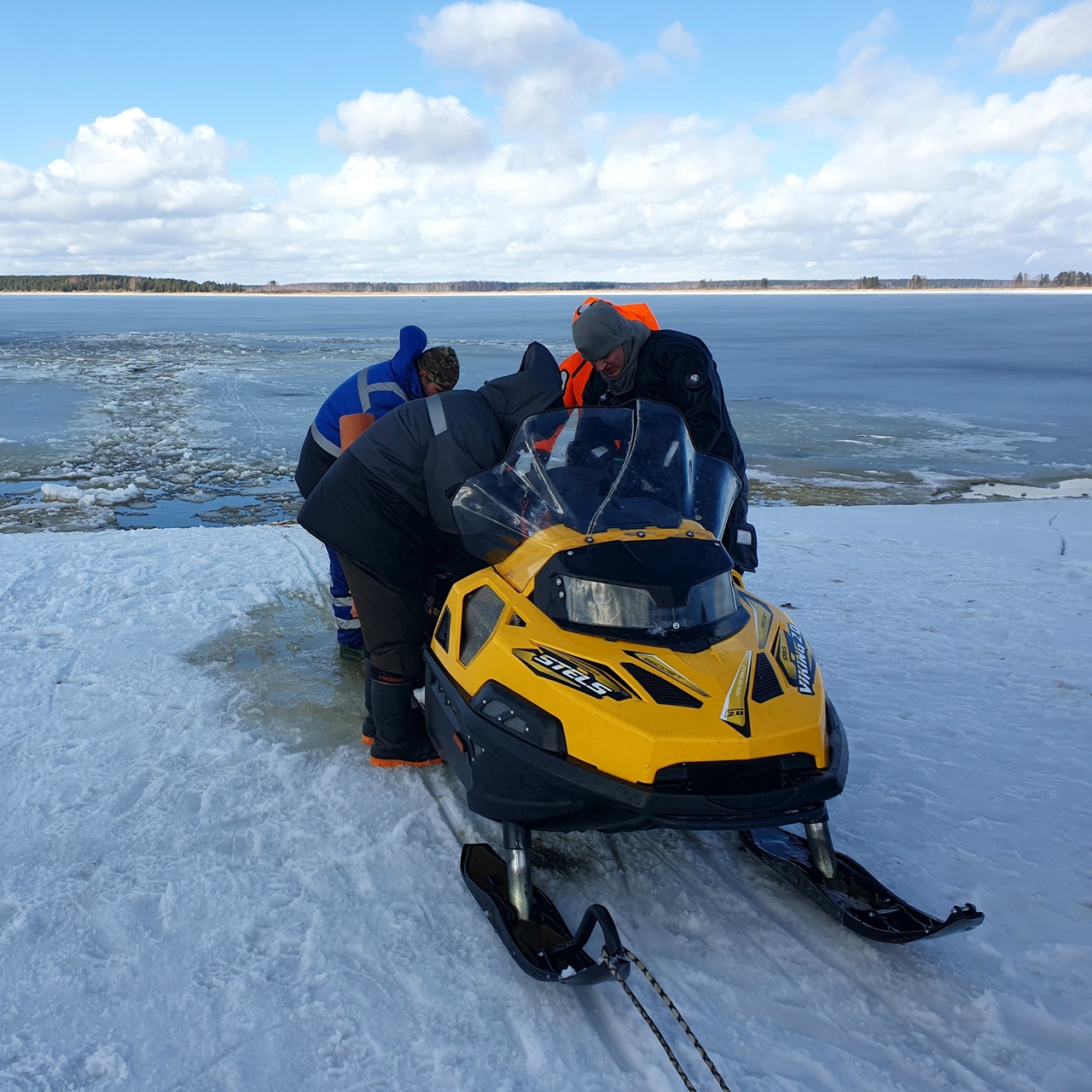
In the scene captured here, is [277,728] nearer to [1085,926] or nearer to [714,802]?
[714,802]

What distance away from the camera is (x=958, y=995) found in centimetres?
206

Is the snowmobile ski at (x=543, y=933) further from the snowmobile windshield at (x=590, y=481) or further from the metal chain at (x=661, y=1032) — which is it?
the snowmobile windshield at (x=590, y=481)

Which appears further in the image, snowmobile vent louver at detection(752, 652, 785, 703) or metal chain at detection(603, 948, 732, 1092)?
snowmobile vent louver at detection(752, 652, 785, 703)

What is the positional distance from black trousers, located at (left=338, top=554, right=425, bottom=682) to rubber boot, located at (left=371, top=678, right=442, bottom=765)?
0.13 ft

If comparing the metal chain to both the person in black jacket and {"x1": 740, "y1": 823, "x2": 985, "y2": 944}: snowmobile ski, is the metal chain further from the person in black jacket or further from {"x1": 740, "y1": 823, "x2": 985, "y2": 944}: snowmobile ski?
the person in black jacket

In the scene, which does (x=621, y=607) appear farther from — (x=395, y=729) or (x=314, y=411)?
(x=314, y=411)

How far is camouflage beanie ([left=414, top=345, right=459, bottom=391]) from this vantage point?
3.61 meters

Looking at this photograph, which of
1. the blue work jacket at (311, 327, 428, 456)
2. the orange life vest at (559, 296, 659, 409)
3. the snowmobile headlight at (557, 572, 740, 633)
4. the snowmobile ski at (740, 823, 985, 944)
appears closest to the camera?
the snowmobile ski at (740, 823, 985, 944)

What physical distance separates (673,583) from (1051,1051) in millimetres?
1322

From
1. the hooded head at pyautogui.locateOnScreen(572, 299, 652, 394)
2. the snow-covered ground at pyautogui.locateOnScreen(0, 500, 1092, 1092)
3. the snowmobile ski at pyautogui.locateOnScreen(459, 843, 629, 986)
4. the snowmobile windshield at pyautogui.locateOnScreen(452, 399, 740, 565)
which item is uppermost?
the hooded head at pyautogui.locateOnScreen(572, 299, 652, 394)

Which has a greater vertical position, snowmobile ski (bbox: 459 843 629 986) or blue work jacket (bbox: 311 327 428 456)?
blue work jacket (bbox: 311 327 428 456)

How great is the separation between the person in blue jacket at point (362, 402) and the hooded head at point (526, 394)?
60cm

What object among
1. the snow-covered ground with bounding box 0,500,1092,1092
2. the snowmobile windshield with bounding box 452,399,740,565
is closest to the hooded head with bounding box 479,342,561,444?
the snowmobile windshield with bounding box 452,399,740,565

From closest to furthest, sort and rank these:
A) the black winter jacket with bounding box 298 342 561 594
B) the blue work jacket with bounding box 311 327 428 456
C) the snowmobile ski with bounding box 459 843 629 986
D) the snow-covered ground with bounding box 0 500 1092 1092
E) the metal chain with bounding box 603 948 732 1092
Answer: the metal chain with bounding box 603 948 732 1092, the snow-covered ground with bounding box 0 500 1092 1092, the snowmobile ski with bounding box 459 843 629 986, the black winter jacket with bounding box 298 342 561 594, the blue work jacket with bounding box 311 327 428 456
